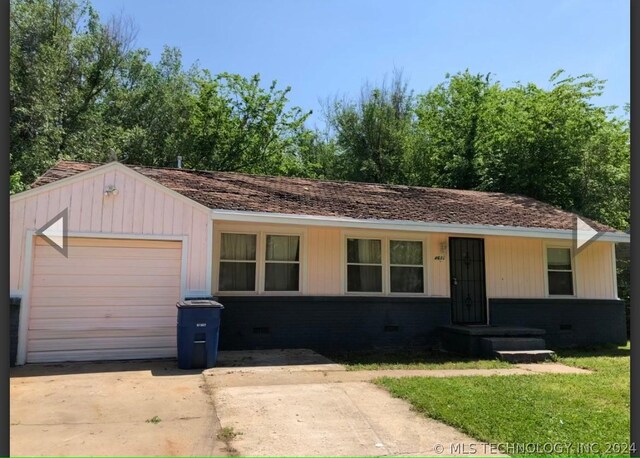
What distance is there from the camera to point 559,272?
11.9 m

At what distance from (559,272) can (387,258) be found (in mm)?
4604

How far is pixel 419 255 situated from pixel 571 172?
10.9 m

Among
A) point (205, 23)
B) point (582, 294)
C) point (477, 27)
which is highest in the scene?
point (205, 23)

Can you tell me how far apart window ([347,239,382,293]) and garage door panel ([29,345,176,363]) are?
13.3ft

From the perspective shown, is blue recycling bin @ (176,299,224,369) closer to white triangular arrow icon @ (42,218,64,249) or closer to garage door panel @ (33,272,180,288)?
garage door panel @ (33,272,180,288)

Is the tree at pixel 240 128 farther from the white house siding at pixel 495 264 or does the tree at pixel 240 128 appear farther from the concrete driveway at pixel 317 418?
the concrete driveway at pixel 317 418

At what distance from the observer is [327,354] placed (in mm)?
9461

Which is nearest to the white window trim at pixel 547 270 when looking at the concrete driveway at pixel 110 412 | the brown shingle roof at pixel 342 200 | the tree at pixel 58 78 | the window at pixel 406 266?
the brown shingle roof at pixel 342 200

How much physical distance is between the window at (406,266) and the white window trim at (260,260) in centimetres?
209

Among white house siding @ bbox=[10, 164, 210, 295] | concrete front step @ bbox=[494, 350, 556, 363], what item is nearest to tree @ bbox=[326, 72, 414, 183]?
concrete front step @ bbox=[494, 350, 556, 363]

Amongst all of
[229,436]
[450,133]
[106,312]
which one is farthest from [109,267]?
[450,133]

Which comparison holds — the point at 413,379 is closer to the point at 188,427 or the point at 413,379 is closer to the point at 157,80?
the point at 188,427

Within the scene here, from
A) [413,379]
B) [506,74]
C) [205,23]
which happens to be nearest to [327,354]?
[413,379]

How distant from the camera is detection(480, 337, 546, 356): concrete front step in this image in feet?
31.1
